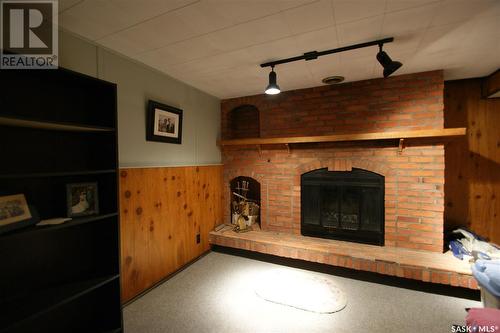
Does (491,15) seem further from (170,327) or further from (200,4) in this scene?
(170,327)

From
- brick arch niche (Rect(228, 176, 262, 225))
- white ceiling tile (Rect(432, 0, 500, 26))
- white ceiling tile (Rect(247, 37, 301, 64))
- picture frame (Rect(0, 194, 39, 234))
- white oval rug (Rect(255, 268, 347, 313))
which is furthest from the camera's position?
brick arch niche (Rect(228, 176, 262, 225))

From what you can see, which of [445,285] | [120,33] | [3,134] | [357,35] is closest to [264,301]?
[445,285]

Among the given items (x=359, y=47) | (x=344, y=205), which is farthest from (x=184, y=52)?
(x=344, y=205)

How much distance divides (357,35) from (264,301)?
8.42 ft

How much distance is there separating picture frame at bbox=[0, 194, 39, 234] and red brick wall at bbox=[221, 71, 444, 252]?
256 cm

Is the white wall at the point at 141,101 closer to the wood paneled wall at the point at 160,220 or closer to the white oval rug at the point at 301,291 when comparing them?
the wood paneled wall at the point at 160,220

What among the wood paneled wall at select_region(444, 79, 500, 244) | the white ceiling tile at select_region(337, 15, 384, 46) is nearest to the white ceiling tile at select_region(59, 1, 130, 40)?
the white ceiling tile at select_region(337, 15, 384, 46)

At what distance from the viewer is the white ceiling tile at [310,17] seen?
1.50 metres

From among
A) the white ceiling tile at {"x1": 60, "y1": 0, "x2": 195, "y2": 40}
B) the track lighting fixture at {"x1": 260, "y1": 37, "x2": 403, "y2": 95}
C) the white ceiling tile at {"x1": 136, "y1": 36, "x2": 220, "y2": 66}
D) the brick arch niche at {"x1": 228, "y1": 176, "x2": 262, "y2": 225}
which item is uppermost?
the white ceiling tile at {"x1": 136, "y1": 36, "x2": 220, "y2": 66}

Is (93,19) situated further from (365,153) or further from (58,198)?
(365,153)

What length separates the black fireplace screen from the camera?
287cm

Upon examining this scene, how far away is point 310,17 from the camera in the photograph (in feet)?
5.26

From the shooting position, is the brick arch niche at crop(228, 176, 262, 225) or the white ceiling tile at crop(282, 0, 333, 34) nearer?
the white ceiling tile at crop(282, 0, 333, 34)

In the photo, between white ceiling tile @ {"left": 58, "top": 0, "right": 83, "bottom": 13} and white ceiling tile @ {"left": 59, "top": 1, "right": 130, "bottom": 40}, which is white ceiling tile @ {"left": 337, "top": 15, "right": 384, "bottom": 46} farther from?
white ceiling tile @ {"left": 58, "top": 0, "right": 83, "bottom": 13}
